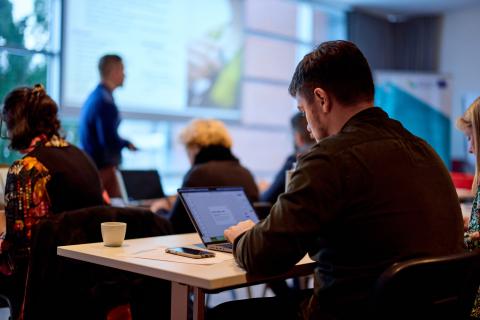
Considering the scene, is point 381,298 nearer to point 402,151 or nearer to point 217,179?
point 402,151

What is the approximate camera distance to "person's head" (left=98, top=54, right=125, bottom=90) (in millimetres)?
4305

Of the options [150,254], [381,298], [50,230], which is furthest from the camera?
[50,230]

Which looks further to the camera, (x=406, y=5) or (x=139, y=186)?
(x=406, y=5)

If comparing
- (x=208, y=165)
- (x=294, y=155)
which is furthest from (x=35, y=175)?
(x=294, y=155)

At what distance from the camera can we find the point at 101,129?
429cm

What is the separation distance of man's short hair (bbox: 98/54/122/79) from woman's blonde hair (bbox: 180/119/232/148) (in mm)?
1218

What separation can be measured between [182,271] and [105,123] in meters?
2.94

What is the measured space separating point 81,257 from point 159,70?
12.8 ft

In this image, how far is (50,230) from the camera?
6.48 ft

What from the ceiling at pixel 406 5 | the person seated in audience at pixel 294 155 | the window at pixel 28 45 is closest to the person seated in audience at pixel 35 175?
the person seated in audience at pixel 294 155

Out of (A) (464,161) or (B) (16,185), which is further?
(A) (464,161)

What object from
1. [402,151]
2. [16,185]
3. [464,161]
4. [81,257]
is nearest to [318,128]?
[402,151]

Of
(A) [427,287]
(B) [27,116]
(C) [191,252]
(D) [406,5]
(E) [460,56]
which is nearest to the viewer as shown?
(A) [427,287]

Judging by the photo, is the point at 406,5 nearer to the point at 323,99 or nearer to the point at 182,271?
the point at 323,99
